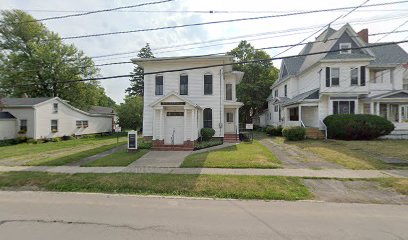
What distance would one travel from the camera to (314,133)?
2062cm

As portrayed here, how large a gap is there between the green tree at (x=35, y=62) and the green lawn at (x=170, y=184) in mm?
26586

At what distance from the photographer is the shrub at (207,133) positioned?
17.1 meters

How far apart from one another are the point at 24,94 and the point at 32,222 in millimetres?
34673

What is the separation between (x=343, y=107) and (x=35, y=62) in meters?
38.8

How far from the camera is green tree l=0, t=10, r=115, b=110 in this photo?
30.8 m

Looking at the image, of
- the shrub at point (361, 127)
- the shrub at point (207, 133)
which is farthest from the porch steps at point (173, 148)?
the shrub at point (361, 127)

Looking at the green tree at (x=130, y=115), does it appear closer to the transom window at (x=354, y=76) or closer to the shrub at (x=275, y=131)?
the shrub at (x=275, y=131)

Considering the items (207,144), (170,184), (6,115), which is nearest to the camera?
(170,184)

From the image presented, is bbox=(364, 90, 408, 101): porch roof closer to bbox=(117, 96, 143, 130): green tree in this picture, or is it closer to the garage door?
the garage door

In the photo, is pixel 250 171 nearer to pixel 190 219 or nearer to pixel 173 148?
pixel 190 219

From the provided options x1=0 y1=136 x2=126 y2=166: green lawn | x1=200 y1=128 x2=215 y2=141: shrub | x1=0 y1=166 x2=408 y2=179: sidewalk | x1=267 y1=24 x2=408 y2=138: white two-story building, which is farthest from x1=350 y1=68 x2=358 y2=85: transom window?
x1=0 y1=136 x2=126 y2=166: green lawn

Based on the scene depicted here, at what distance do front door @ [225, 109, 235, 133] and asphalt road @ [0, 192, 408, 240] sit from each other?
14.4 meters

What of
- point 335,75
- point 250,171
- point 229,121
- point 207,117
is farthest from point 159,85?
point 335,75

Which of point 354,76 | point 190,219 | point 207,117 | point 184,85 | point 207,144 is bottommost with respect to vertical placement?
point 190,219
